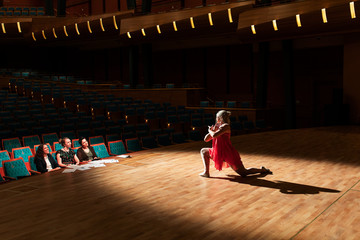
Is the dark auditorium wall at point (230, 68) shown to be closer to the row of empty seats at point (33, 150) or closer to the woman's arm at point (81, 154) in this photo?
the row of empty seats at point (33, 150)

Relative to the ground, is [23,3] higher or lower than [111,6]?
higher

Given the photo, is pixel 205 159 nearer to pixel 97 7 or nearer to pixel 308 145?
pixel 308 145

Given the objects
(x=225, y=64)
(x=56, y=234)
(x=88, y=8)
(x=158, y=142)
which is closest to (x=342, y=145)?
(x=158, y=142)

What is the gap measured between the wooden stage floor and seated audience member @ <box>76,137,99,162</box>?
342 millimetres

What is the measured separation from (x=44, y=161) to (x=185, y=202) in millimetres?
1599

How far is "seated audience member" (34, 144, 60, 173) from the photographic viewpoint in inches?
132

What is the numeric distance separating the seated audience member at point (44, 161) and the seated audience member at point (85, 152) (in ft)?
0.92

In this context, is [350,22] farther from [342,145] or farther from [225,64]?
[225,64]

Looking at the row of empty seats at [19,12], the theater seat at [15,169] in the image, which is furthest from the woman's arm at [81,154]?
the row of empty seats at [19,12]

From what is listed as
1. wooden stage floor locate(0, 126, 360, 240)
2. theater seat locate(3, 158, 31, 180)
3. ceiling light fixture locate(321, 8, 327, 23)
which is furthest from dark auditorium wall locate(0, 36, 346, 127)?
theater seat locate(3, 158, 31, 180)

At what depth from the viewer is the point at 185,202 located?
98.8 inches

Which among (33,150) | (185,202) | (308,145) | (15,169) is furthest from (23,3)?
(185,202)

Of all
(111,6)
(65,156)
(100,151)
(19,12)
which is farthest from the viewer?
(111,6)

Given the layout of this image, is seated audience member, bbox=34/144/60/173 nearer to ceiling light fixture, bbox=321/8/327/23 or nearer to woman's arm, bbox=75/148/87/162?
woman's arm, bbox=75/148/87/162
